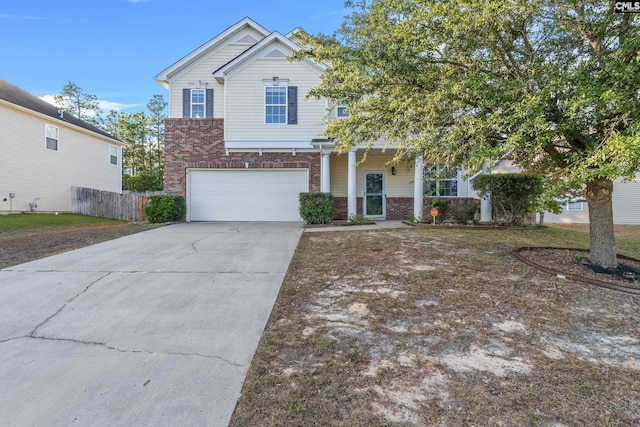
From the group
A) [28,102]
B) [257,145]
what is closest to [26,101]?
[28,102]

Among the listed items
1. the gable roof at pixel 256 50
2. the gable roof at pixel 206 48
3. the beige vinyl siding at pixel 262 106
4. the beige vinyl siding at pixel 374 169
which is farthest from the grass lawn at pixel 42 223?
the beige vinyl siding at pixel 374 169

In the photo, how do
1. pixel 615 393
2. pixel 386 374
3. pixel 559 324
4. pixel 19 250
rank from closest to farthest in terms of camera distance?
pixel 615 393
pixel 386 374
pixel 559 324
pixel 19 250

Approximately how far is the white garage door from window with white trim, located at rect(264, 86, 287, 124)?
213 centimetres

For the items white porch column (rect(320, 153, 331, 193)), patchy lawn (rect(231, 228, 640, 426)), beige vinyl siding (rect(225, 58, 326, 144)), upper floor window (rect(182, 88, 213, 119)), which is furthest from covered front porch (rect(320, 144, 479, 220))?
patchy lawn (rect(231, 228, 640, 426))

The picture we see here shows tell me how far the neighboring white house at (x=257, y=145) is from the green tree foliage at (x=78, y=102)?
25.3 meters

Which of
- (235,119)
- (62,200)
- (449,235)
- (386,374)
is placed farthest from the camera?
(62,200)

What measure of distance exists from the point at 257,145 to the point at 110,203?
324 inches

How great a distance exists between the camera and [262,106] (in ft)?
41.2

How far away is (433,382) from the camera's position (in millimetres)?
2344

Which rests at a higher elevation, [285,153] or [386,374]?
[285,153]

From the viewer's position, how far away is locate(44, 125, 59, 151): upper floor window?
1650 centimetres

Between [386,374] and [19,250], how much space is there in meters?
8.71

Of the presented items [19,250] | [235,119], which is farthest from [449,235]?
[19,250]

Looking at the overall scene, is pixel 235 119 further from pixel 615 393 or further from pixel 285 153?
pixel 615 393
